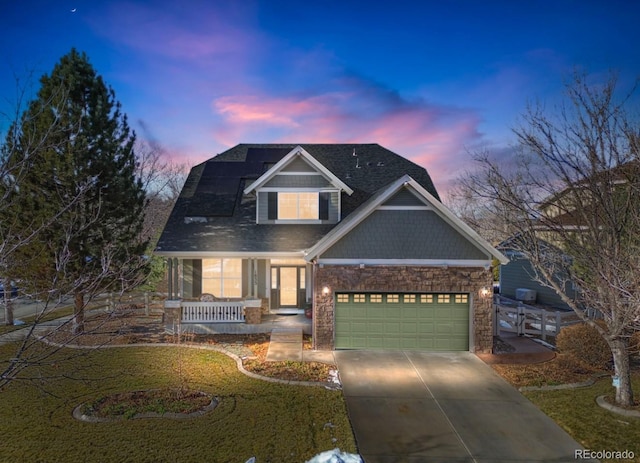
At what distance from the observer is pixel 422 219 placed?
13102mm

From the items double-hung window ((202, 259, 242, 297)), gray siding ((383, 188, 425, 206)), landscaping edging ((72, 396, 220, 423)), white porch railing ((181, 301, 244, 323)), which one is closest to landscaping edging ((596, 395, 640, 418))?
gray siding ((383, 188, 425, 206))

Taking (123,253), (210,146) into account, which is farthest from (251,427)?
(210,146)

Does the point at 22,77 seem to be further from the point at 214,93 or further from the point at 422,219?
the point at 214,93

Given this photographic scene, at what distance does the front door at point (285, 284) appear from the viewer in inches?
688

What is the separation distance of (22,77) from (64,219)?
23.6ft

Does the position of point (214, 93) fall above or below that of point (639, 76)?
above

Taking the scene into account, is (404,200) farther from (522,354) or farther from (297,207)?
(522,354)

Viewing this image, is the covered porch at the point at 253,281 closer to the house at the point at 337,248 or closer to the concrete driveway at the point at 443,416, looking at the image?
the house at the point at 337,248

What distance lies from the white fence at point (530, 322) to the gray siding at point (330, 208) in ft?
26.2

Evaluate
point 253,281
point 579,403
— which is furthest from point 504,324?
point 253,281

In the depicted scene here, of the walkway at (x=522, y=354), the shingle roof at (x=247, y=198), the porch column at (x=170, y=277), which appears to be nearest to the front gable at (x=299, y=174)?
the shingle roof at (x=247, y=198)

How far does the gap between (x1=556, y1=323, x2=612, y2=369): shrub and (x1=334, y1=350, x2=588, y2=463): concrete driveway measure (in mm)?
2873

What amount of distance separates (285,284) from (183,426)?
407 inches

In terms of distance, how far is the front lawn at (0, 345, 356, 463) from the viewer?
6.41 m
